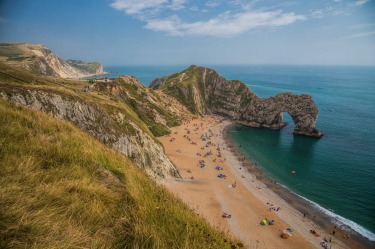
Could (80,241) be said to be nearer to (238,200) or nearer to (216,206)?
(216,206)

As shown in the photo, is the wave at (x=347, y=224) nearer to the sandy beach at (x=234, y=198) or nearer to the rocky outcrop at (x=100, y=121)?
the sandy beach at (x=234, y=198)

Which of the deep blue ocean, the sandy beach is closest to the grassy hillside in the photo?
the sandy beach

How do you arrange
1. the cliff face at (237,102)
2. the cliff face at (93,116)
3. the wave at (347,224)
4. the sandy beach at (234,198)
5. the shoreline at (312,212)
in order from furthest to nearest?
the cliff face at (237,102) < the wave at (347,224) < the shoreline at (312,212) < the sandy beach at (234,198) < the cliff face at (93,116)

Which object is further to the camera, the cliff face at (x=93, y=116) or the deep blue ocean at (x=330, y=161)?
the deep blue ocean at (x=330, y=161)

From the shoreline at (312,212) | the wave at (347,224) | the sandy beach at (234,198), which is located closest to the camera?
the sandy beach at (234,198)

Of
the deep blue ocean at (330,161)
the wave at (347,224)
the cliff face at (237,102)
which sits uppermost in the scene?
the cliff face at (237,102)

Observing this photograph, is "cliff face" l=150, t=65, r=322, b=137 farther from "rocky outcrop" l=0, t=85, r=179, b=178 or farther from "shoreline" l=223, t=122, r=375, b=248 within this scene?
"rocky outcrop" l=0, t=85, r=179, b=178

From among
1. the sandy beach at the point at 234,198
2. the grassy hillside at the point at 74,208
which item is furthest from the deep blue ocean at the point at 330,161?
the grassy hillside at the point at 74,208
